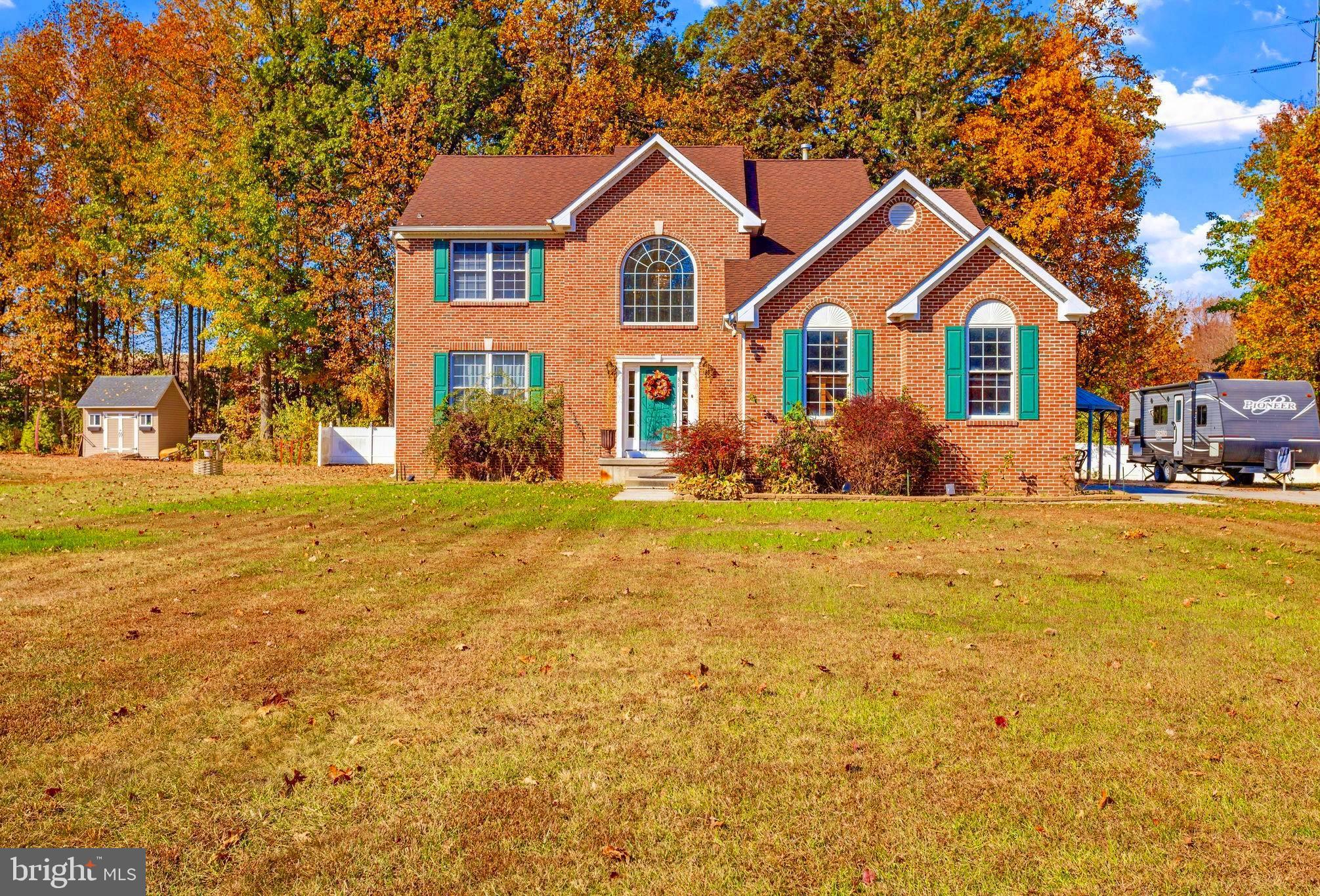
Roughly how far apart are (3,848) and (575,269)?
18165mm

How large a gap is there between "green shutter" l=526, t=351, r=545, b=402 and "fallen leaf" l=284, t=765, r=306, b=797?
17.1 m

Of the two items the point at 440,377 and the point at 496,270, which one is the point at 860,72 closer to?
the point at 496,270

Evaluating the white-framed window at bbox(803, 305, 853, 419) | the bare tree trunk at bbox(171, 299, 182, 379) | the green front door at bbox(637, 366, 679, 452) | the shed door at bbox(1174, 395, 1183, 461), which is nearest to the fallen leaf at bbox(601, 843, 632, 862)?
the white-framed window at bbox(803, 305, 853, 419)

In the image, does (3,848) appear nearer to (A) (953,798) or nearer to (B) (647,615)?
(A) (953,798)

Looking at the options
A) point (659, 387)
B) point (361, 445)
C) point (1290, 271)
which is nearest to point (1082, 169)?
point (1290, 271)

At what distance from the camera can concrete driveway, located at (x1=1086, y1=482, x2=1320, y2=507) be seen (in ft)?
54.0

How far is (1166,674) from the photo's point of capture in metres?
5.32

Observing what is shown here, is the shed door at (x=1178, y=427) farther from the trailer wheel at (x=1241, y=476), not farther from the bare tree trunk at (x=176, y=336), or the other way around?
the bare tree trunk at (x=176, y=336)

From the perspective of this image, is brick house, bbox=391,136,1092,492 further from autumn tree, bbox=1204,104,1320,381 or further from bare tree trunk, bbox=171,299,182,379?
bare tree trunk, bbox=171,299,182,379

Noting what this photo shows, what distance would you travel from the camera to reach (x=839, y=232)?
17453mm

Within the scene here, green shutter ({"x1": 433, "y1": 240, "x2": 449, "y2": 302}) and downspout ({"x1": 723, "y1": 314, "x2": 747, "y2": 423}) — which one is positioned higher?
green shutter ({"x1": 433, "y1": 240, "x2": 449, "y2": 302})

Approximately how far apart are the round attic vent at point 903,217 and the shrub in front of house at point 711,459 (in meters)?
5.37

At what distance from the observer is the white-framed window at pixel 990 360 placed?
669 inches

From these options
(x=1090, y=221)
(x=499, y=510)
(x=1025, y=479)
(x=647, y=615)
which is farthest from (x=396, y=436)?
(x=1090, y=221)
